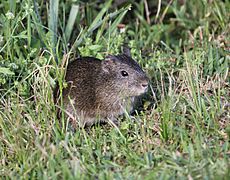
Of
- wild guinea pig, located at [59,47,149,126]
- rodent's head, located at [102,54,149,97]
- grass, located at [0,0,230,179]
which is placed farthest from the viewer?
wild guinea pig, located at [59,47,149,126]

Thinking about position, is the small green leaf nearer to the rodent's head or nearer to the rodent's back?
the rodent's back

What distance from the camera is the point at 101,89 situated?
6.36m

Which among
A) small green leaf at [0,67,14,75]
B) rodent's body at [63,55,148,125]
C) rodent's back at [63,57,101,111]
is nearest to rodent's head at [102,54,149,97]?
rodent's body at [63,55,148,125]

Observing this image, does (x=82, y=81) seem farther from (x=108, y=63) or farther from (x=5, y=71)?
(x=5, y=71)

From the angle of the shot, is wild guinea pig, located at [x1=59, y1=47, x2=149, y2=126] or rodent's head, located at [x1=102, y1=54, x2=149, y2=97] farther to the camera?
wild guinea pig, located at [x1=59, y1=47, x2=149, y2=126]

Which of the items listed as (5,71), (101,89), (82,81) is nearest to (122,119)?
(101,89)

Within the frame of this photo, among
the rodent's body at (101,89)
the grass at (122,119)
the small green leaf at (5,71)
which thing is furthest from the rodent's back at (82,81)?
the small green leaf at (5,71)

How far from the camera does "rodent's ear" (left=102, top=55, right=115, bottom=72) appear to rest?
6.29 m

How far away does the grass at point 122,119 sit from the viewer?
5031 millimetres

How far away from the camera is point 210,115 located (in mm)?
5793

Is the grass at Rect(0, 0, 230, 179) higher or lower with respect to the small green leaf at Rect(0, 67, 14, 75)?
lower

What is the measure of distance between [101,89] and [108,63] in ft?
0.91

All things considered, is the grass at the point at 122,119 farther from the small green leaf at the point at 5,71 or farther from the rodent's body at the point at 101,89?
the rodent's body at the point at 101,89

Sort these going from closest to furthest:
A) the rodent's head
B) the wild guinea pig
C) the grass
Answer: the grass
the rodent's head
the wild guinea pig
